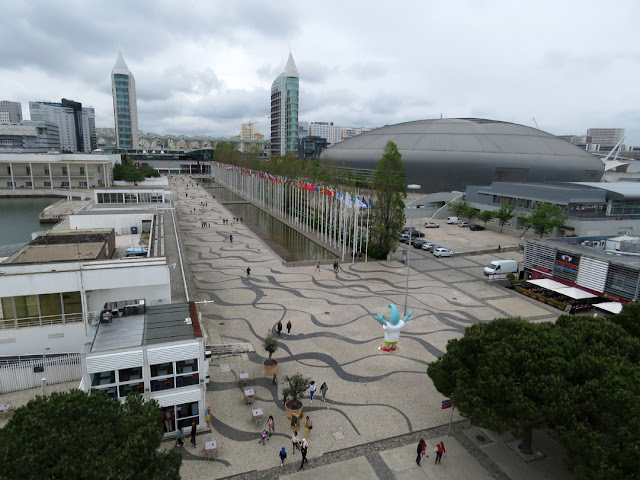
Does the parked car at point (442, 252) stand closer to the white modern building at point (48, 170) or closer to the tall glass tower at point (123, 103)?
the white modern building at point (48, 170)

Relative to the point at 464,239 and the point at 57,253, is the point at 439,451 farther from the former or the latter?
the point at 464,239

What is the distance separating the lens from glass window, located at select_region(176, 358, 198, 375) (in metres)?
15.3

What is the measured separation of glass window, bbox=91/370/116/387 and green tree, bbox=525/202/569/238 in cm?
5426

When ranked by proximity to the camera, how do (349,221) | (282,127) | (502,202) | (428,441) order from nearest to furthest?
(428,441) → (349,221) → (502,202) → (282,127)

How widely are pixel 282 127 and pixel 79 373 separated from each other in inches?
7193

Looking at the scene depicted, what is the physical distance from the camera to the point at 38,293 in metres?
19.5

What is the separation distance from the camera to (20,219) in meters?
68.6

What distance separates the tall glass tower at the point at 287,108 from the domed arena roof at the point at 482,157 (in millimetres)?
92259

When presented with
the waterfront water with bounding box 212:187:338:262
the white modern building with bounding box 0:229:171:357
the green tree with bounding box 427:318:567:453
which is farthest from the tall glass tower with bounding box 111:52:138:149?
the green tree with bounding box 427:318:567:453

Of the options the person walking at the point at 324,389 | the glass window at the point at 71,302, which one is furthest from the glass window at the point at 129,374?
the glass window at the point at 71,302

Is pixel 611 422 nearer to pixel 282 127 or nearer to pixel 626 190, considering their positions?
pixel 626 190

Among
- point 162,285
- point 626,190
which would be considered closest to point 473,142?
point 626,190

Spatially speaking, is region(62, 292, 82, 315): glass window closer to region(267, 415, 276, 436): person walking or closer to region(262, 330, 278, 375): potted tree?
region(262, 330, 278, 375): potted tree

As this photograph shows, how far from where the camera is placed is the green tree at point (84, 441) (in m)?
9.05
